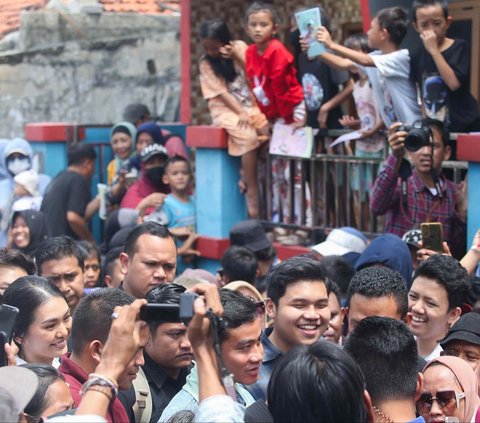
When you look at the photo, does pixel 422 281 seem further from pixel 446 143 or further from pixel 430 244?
pixel 446 143

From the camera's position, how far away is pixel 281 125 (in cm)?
919

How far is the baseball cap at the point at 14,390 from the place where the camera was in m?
3.23

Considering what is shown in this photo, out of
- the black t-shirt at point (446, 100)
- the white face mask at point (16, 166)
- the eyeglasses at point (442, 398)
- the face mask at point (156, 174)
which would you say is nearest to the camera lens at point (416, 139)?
the black t-shirt at point (446, 100)

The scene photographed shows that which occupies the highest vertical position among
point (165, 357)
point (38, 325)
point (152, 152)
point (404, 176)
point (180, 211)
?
point (152, 152)

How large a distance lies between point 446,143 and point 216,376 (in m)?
4.50

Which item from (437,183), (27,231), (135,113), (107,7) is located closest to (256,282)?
(437,183)

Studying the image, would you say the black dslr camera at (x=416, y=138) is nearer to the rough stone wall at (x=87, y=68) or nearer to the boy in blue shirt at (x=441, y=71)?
the boy in blue shirt at (x=441, y=71)

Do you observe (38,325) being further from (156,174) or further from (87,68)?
(87,68)

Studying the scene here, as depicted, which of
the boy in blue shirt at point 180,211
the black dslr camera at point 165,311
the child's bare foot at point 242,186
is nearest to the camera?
the black dslr camera at point 165,311

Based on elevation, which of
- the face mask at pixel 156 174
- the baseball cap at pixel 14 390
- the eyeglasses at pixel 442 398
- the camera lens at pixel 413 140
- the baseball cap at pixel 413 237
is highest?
the camera lens at pixel 413 140

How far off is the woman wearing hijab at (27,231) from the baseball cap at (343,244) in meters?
2.27

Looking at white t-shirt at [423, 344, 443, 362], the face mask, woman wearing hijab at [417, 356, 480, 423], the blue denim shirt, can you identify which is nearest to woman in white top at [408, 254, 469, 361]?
white t-shirt at [423, 344, 443, 362]

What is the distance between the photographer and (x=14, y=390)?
335 centimetres

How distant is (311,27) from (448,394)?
14.0 ft
